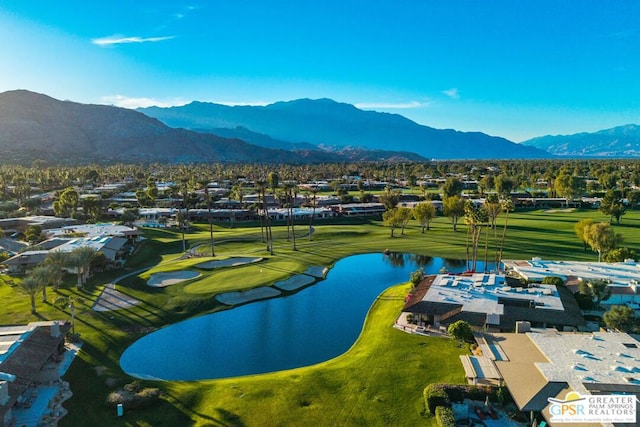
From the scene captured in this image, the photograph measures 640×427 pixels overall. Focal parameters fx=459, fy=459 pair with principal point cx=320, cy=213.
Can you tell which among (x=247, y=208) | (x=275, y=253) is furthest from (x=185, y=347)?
(x=247, y=208)

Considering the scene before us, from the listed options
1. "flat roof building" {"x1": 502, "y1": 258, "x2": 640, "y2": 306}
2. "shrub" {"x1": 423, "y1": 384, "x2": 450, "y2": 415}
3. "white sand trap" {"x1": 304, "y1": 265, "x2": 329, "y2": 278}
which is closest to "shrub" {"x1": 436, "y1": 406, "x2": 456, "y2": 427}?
"shrub" {"x1": 423, "y1": 384, "x2": 450, "y2": 415}

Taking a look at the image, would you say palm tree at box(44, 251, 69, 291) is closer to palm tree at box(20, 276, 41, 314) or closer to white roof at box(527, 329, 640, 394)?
palm tree at box(20, 276, 41, 314)

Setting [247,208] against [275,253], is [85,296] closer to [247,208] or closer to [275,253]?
[275,253]

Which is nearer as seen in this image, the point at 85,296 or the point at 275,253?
the point at 85,296

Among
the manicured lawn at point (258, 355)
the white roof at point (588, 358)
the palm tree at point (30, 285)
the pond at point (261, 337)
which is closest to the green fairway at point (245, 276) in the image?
the manicured lawn at point (258, 355)

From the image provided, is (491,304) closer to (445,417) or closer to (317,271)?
(445,417)

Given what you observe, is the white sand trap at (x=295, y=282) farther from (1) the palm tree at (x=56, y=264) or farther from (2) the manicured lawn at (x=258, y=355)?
(1) the palm tree at (x=56, y=264)

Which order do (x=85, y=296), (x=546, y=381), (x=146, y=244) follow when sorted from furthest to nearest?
(x=146, y=244)
(x=85, y=296)
(x=546, y=381)
